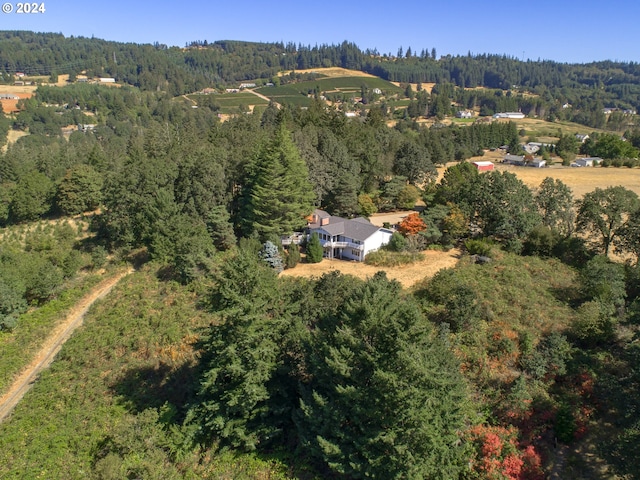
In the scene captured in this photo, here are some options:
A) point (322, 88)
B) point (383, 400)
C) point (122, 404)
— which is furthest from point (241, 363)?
point (322, 88)

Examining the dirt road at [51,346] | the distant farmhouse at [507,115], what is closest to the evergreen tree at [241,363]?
the dirt road at [51,346]

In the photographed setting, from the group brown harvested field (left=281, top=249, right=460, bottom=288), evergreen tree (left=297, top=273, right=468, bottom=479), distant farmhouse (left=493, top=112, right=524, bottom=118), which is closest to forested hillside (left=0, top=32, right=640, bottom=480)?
evergreen tree (left=297, top=273, right=468, bottom=479)

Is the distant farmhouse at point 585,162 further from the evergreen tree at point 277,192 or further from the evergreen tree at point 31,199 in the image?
the evergreen tree at point 31,199

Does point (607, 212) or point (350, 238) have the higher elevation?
point (607, 212)

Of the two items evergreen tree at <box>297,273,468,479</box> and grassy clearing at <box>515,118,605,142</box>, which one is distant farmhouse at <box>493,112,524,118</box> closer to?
grassy clearing at <box>515,118,605,142</box>

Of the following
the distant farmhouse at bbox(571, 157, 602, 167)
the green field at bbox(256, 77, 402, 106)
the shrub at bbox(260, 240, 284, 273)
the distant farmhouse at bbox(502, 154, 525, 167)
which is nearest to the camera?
the shrub at bbox(260, 240, 284, 273)

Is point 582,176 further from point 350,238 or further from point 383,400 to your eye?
point 383,400

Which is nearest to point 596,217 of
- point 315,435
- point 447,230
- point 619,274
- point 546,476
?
point 619,274
